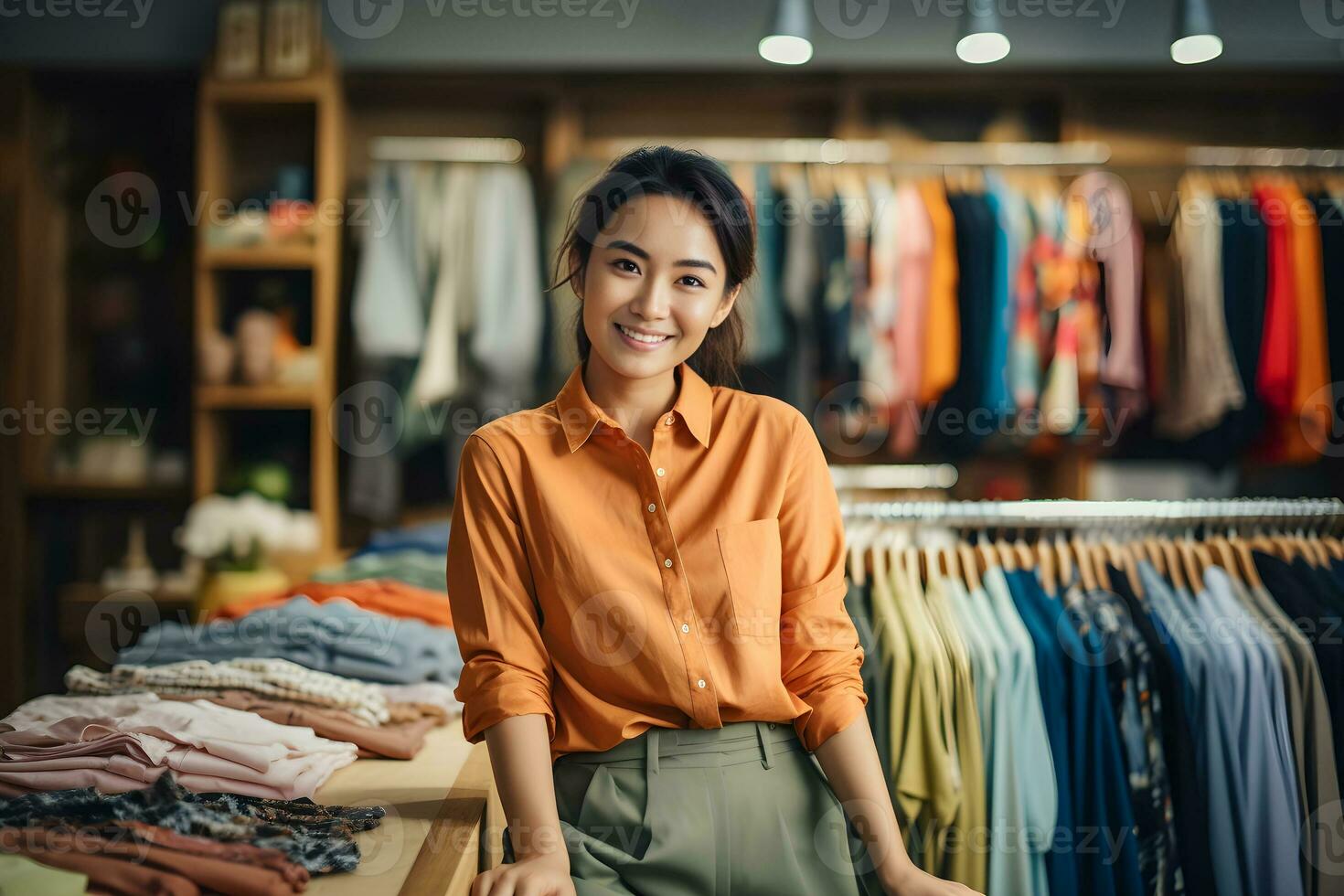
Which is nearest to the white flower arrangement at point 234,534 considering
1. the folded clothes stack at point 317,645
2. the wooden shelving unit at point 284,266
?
the wooden shelving unit at point 284,266

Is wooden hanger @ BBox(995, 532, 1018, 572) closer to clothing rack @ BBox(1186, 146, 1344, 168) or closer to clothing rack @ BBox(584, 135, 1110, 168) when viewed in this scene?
clothing rack @ BBox(584, 135, 1110, 168)

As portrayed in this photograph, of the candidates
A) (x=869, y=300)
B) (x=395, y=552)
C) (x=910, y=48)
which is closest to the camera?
(x=395, y=552)

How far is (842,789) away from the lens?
1.05m

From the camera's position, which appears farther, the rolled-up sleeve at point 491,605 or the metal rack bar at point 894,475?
the metal rack bar at point 894,475

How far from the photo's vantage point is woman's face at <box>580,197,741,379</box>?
1.06m

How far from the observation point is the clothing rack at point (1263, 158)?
3176mm

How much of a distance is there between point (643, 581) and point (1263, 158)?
303 centimetres

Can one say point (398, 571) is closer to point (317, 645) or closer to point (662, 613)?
point (317, 645)

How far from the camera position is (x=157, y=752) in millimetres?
1082

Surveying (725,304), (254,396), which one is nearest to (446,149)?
(254,396)

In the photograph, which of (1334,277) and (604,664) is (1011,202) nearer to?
(1334,277)

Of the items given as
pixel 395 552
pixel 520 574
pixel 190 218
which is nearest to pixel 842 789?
pixel 520 574

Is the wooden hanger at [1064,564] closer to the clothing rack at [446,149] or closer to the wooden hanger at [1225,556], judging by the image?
the wooden hanger at [1225,556]

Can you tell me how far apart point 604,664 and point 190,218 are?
291cm
